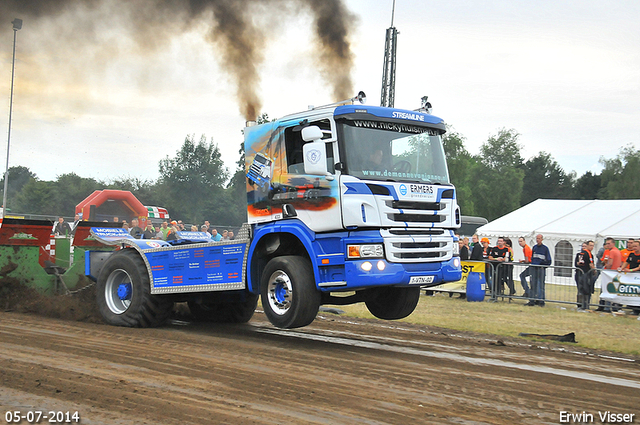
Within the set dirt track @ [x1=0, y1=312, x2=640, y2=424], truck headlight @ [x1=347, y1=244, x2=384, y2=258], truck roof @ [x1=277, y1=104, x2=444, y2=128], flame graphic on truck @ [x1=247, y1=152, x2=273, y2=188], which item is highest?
truck roof @ [x1=277, y1=104, x2=444, y2=128]

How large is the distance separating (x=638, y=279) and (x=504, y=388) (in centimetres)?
980

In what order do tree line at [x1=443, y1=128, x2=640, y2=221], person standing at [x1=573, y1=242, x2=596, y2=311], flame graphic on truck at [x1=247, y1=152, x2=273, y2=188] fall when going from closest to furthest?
flame graphic on truck at [x1=247, y1=152, x2=273, y2=188], person standing at [x1=573, y1=242, x2=596, y2=311], tree line at [x1=443, y1=128, x2=640, y2=221]

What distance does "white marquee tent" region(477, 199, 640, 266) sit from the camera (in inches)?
883

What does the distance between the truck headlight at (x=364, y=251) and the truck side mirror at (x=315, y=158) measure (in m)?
1.00

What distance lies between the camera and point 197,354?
7.41m

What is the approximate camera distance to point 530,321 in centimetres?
1259

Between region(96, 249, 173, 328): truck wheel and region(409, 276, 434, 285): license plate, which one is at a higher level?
region(409, 276, 434, 285): license plate

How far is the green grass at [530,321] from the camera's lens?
34.2 ft

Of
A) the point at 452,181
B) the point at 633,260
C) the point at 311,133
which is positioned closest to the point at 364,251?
the point at 311,133

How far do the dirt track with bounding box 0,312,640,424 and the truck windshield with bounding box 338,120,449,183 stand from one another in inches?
91.1

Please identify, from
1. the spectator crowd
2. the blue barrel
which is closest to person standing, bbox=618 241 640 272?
the spectator crowd

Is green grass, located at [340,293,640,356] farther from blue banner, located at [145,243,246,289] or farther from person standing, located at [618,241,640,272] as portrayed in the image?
blue banner, located at [145,243,246,289]

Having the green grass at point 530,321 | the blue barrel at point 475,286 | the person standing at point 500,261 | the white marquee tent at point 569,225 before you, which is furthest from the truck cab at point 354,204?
the white marquee tent at point 569,225

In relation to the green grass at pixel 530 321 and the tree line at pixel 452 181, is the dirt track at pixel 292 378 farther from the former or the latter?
the tree line at pixel 452 181
